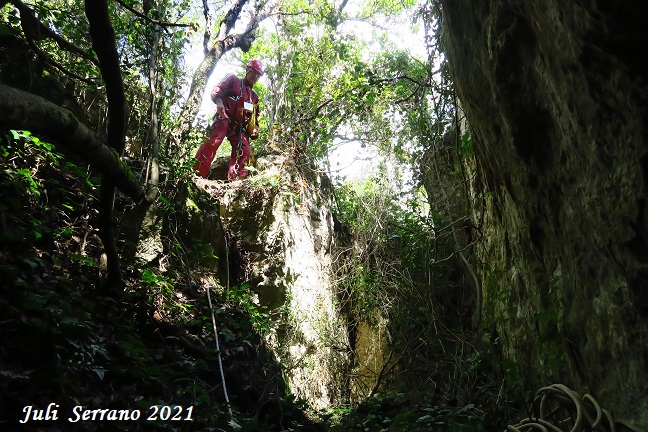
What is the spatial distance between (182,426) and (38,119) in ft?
6.60

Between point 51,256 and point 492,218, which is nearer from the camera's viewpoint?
point 51,256

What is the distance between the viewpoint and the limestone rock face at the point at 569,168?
180 cm

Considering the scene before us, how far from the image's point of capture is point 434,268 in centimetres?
642

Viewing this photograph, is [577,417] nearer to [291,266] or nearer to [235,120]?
[291,266]

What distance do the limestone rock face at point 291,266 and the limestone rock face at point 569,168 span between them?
128 inches

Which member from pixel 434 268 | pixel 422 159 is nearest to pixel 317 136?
pixel 422 159

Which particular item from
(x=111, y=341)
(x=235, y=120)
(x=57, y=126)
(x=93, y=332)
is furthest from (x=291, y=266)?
(x=57, y=126)

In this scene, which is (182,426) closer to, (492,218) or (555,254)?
(555,254)

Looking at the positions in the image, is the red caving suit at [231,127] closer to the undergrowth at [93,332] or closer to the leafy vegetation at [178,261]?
the leafy vegetation at [178,261]

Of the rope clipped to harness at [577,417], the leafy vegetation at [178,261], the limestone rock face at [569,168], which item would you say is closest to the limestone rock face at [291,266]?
the leafy vegetation at [178,261]

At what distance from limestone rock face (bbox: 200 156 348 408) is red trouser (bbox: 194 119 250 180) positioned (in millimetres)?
309

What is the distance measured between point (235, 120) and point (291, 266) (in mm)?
2719

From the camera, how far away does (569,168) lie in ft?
7.64

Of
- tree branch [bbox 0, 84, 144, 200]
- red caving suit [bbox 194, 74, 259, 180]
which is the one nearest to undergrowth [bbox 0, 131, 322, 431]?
tree branch [bbox 0, 84, 144, 200]
